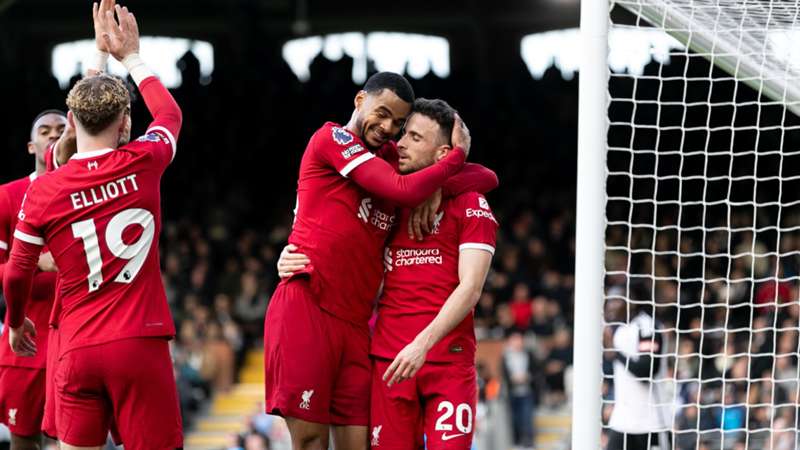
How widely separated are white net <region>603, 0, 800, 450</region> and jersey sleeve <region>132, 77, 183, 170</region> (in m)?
1.92

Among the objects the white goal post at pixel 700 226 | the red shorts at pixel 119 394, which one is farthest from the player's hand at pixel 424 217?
the red shorts at pixel 119 394

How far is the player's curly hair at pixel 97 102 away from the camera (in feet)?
15.9

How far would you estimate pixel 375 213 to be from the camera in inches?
213

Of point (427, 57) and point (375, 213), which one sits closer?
point (375, 213)

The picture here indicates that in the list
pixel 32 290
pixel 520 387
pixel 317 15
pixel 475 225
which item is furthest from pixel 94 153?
pixel 317 15

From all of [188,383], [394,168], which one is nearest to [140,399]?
[394,168]

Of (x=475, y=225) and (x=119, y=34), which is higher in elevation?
(x=119, y=34)

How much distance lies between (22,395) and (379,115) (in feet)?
8.46

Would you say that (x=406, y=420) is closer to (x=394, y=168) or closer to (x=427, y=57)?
(x=394, y=168)

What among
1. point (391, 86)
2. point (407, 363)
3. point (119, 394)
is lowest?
point (119, 394)

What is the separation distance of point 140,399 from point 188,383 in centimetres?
1124

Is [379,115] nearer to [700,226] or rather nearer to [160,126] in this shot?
[160,126]

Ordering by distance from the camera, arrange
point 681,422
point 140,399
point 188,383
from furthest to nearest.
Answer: point 188,383
point 681,422
point 140,399

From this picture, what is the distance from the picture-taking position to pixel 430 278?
5422 mm
